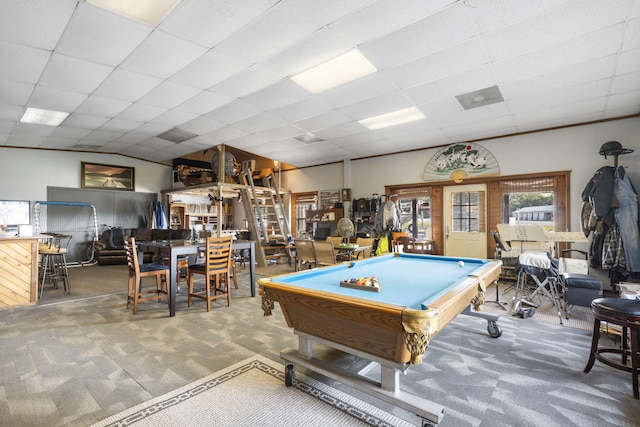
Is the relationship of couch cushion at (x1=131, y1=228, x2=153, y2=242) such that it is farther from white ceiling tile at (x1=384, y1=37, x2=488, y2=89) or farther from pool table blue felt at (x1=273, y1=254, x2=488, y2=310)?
white ceiling tile at (x1=384, y1=37, x2=488, y2=89)

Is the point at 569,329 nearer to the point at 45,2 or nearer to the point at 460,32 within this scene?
the point at 460,32

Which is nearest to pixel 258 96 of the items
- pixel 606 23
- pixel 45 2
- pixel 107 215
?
pixel 45 2

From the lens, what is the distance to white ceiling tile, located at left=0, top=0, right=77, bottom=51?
2.73m

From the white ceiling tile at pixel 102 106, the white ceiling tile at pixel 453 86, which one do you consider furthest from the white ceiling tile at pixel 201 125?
the white ceiling tile at pixel 453 86

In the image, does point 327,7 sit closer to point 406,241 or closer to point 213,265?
point 213,265

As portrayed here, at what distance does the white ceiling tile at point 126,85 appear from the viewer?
4.08 m

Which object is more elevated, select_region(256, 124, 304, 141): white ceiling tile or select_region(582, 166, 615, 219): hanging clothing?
select_region(256, 124, 304, 141): white ceiling tile

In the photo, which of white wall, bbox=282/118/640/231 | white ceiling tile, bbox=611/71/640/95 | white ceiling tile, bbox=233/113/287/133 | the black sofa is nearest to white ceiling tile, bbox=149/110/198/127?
white ceiling tile, bbox=233/113/287/133

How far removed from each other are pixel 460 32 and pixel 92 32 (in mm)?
3797

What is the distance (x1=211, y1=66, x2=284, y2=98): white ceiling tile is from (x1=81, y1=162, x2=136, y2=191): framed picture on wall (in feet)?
22.2

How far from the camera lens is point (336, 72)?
405cm

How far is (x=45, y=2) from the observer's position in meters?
2.69

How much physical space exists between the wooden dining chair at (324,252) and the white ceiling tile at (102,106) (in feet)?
13.2

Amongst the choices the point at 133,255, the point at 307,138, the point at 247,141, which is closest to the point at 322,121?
the point at 307,138
